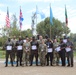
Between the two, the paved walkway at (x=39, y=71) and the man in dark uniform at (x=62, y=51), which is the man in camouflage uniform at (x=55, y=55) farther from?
the paved walkway at (x=39, y=71)

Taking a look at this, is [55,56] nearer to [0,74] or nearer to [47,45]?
[47,45]

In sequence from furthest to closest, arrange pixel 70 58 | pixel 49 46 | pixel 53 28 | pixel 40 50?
pixel 53 28
pixel 49 46
pixel 40 50
pixel 70 58

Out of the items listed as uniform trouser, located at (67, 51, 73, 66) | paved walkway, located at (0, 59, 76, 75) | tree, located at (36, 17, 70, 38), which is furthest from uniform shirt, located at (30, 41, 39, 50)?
tree, located at (36, 17, 70, 38)

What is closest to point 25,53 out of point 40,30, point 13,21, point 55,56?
point 55,56

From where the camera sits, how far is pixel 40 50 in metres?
18.6

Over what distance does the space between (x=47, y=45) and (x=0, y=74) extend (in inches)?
222

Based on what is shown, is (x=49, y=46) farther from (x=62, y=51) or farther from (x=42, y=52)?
(x=62, y=51)

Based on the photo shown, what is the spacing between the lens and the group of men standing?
1855cm

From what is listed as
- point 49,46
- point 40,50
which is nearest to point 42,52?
point 40,50

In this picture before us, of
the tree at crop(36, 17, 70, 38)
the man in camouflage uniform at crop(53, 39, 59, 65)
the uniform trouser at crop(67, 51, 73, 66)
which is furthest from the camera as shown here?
the tree at crop(36, 17, 70, 38)

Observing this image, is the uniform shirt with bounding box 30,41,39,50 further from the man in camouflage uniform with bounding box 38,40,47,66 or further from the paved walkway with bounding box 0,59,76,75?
the paved walkway with bounding box 0,59,76,75

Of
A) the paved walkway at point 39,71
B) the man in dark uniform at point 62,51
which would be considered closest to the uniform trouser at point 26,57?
the man in dark uniform at point 62,51

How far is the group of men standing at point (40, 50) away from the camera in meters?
18.5

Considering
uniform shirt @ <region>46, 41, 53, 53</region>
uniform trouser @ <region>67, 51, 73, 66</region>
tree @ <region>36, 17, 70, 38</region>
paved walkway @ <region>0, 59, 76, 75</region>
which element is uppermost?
tree @ <region>36, 17, 70, 38</region>
